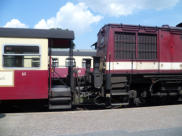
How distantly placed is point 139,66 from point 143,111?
7.25 feet

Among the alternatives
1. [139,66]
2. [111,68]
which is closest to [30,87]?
[111,68]

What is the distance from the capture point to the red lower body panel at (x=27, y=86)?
6.01 meters

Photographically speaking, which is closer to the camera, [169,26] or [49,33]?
[49,33]

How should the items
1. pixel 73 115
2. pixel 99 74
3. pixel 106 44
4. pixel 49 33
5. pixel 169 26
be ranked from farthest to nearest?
pixel 169 26
pixel 106 44
pixel 99 74
pixel 49 33
pixel 73 115

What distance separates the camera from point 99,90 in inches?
297

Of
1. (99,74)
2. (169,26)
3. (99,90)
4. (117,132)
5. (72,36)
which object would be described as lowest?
(117,132)

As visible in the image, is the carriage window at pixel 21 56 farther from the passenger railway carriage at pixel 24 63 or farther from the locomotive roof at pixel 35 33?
the locomotive roof at pixel 35 33

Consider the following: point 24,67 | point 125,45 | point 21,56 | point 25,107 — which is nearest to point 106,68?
point 125,45

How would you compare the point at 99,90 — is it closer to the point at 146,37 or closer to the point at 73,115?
the point at 73,115

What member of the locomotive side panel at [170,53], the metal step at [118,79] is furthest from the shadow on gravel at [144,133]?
the locomotive side panel at [170,53]

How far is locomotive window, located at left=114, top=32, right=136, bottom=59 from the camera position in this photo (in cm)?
769

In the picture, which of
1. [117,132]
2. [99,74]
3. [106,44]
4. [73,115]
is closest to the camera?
[117,132]

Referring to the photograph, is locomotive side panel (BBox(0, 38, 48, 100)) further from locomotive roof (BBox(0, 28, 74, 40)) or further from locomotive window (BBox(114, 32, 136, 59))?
locomotive window (BBox(114, 32, 136, 59))

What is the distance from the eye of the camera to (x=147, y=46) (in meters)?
8.00
